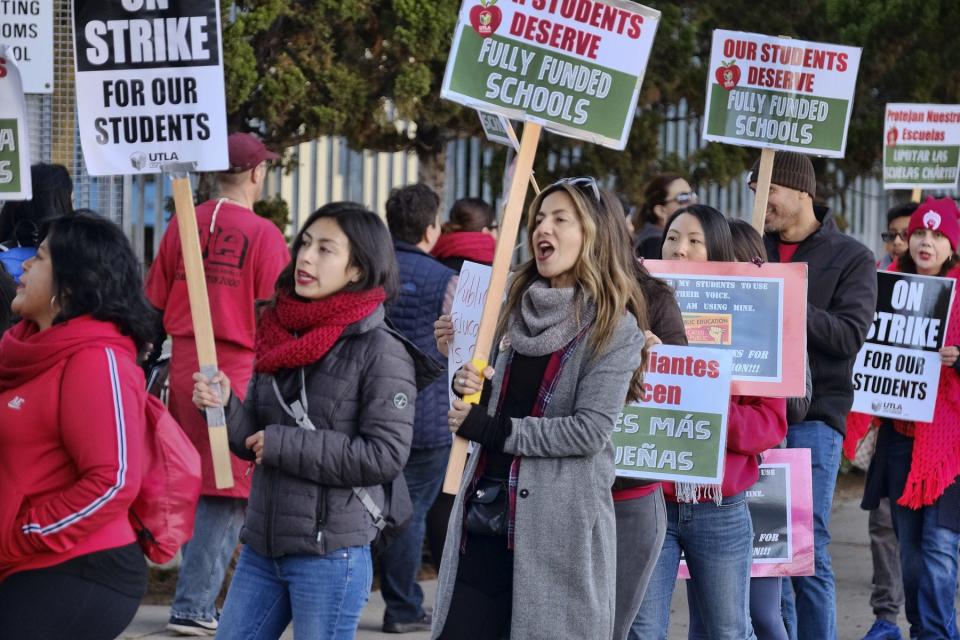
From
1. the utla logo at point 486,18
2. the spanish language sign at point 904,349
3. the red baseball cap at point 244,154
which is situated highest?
the utla logo at point 486,18

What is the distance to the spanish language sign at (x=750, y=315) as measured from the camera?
566 cm

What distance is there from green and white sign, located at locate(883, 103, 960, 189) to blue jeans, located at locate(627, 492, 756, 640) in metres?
5.73

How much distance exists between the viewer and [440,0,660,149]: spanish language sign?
514 centimetres

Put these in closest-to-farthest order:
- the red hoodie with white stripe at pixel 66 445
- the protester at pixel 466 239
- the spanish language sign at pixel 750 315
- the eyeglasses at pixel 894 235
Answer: the red hoodie with white stripe at pixel 66 445 → the spanish language sign at pixel 750 315 → the protester at pixel 466 239 → the eyeglasses at pixel 894 235

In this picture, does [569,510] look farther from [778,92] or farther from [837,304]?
[778,92]

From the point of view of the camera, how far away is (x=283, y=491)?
4.58 m

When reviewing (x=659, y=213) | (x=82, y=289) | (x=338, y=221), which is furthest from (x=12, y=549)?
(x=659, y=213)

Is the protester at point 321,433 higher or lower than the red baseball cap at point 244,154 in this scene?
lower

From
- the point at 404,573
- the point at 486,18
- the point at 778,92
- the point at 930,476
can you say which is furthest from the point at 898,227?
the point at 486,18

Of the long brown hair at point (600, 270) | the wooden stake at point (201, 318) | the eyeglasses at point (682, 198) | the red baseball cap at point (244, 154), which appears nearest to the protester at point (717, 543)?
the long brown hair at point (600, 270)

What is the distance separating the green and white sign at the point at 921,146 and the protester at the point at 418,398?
13.2 ft

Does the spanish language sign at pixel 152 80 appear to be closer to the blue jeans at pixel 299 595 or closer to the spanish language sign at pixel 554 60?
the spanish language sign at pixel 554 60

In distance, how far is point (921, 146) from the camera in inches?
420

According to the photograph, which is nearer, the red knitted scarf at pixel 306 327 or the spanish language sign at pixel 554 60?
the red knitted scarf at pixel 306 327
